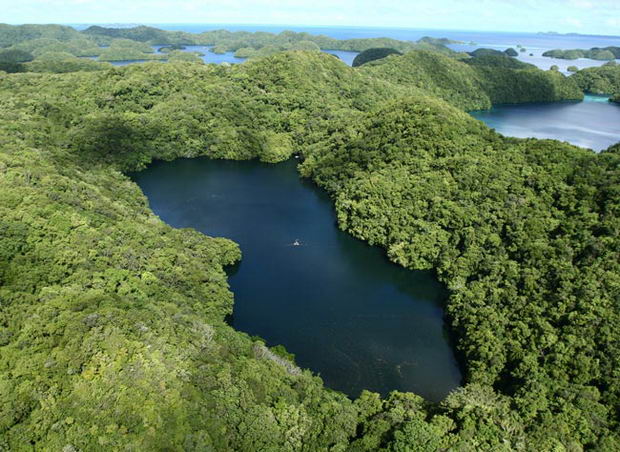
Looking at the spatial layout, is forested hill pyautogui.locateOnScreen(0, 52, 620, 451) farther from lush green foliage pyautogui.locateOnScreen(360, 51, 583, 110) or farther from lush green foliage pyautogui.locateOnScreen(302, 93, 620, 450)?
lush green foliage pyautogui.locateOnScreen(360, 51, 583, 110)

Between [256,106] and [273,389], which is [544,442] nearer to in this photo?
[273,389]

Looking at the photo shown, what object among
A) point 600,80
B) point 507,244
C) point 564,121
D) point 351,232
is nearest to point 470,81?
point 564,121

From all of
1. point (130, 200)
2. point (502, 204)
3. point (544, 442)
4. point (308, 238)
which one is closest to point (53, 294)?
point (130, 200)

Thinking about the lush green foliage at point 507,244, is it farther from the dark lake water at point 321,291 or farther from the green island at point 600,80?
the green island at point 600,80

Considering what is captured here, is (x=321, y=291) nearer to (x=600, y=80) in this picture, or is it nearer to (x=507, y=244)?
(x=507, y=244)

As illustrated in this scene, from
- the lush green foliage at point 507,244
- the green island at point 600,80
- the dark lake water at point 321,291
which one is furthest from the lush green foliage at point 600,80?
the dark lake water at point 321,291

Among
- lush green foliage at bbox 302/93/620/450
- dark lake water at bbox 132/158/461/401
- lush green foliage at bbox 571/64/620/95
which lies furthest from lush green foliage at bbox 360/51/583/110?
dark lake water at bbox 132/158/461/401
